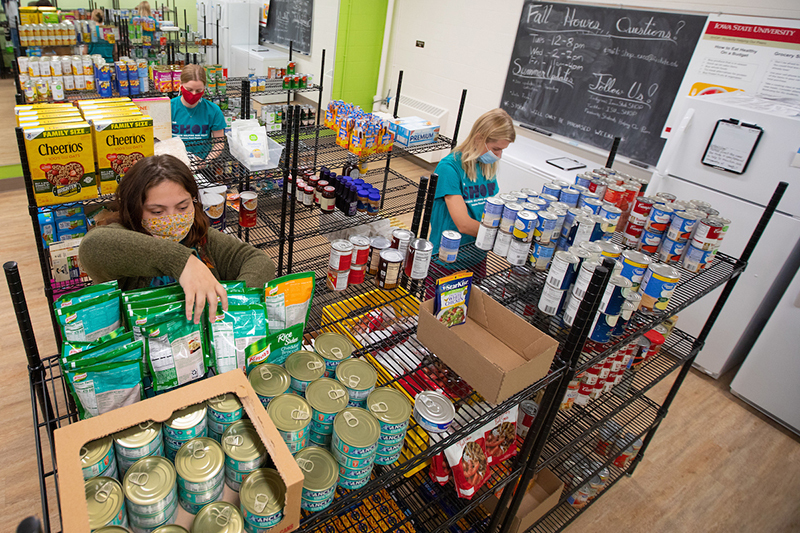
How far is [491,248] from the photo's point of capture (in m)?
1.78

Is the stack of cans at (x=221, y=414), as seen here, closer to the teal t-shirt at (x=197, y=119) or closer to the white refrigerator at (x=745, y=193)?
the teal t-shirt at (x=197, y=119)

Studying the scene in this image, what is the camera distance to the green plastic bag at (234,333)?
1.15 metres

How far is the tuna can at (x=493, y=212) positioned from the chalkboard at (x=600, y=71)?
321 centimetres

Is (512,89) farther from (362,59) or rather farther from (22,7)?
(22,7)

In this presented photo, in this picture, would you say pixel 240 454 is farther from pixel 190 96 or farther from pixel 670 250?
pixel 190 96

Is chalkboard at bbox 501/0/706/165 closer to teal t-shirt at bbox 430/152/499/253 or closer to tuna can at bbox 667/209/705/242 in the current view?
teal t-shirt at bbox 430/152/499/253

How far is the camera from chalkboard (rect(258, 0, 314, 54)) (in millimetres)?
7254

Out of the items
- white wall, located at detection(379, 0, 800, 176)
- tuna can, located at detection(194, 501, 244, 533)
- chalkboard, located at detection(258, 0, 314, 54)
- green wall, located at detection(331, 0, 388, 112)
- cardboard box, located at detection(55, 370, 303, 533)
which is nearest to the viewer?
cardboard box, located at detection(55, 370, 303, 533)

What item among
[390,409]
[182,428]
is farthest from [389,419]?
[182,428]

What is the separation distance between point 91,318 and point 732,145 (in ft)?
12.3

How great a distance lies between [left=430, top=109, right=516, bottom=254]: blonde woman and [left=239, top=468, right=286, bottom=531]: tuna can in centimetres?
165

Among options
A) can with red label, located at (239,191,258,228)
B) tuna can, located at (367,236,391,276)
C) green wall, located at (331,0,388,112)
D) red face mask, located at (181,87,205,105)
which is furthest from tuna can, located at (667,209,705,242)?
green wall, located at (331,0,388,112)

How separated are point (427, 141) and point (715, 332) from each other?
2562 millimetres

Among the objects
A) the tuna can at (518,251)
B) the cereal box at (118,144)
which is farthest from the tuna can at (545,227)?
the cereal box at (118,144)
